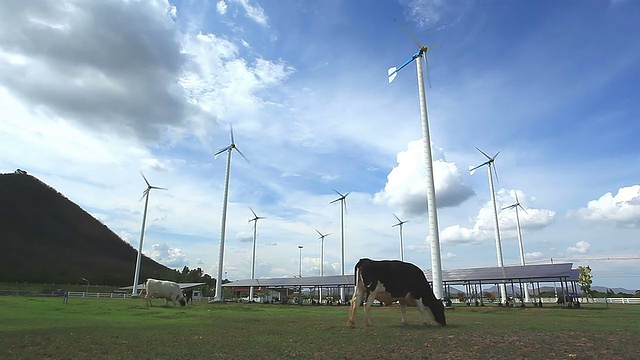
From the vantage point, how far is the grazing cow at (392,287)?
19625 mm

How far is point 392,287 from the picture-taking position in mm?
19688

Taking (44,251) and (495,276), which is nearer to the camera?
(495,276)

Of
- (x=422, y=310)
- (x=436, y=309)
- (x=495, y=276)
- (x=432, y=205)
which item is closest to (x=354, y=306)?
(x=422, y=310)

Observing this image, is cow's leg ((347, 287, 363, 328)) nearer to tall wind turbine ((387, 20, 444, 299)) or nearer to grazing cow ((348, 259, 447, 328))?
grazing cow ((348, 259, 447, 328))

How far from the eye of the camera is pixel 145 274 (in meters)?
187

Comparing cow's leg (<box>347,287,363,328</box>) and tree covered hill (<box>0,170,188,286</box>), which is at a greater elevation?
tree covered hill (<box>0,170,188,286</box>)

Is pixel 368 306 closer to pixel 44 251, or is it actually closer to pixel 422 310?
pixel 422 310

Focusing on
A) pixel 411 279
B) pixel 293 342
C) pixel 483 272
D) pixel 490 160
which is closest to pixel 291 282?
pixel 483 272

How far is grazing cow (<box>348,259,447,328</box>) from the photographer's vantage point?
19.6 m

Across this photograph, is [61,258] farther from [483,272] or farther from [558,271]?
[558,271]

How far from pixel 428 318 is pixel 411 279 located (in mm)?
2014

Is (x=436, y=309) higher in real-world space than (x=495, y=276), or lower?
lower

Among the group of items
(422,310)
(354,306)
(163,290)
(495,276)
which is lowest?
(422,310)

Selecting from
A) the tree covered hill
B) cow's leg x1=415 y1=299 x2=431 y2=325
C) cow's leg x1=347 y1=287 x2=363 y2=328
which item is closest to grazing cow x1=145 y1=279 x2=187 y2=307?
cow's leg x1=347 y1=287 x2=363 y2=328
